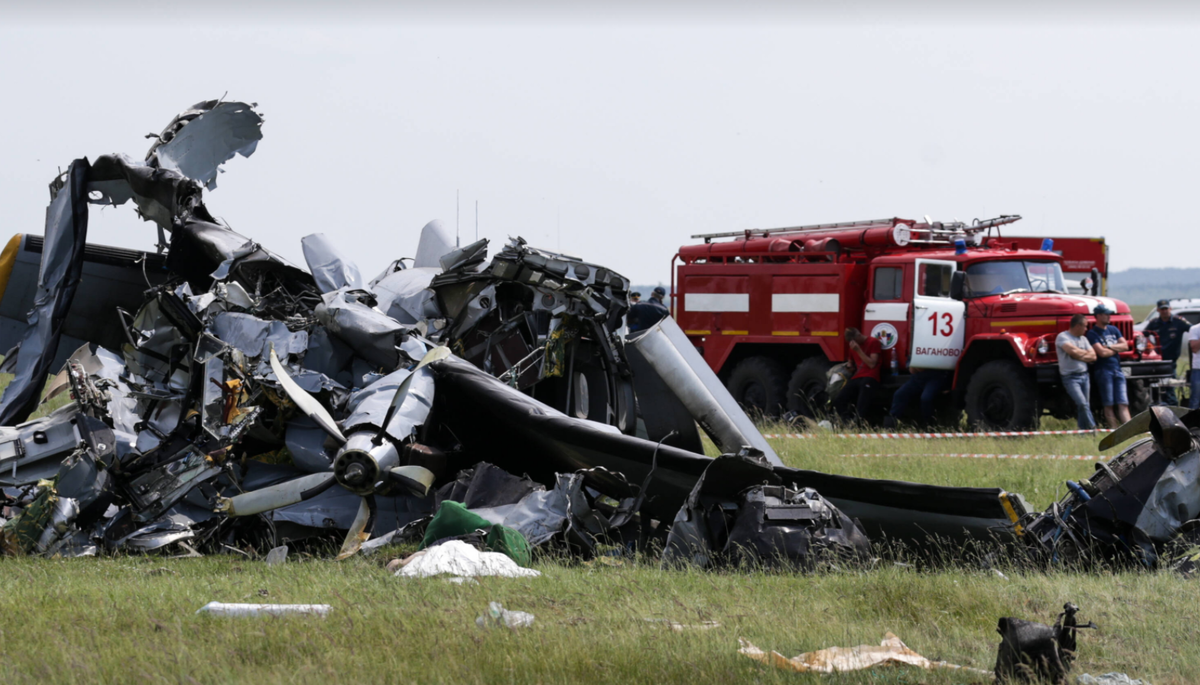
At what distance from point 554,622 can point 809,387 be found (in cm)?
1238

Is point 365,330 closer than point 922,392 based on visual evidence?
Yes

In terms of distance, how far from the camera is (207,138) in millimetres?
11383

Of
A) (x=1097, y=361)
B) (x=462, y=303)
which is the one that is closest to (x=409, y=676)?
(x=462, y=303)

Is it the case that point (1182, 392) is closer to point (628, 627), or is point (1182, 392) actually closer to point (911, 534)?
point (911, 534)

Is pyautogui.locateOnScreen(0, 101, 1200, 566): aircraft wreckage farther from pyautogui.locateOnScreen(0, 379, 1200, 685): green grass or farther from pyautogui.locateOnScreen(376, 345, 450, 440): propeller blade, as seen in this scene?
pyautogui.locateOnScreen(0, 379, 1200, 685): green grass

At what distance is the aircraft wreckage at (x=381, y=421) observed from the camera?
7.16 m

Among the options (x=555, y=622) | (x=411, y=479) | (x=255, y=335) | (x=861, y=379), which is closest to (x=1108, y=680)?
(x=555, y=622)

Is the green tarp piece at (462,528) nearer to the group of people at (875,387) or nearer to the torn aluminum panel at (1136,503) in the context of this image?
the torn aluminum panel at (1136,503)

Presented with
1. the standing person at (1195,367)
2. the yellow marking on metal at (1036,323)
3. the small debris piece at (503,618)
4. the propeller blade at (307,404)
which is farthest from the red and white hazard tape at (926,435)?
the small debris piece at (503,618)

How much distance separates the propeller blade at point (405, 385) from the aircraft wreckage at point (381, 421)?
2cm

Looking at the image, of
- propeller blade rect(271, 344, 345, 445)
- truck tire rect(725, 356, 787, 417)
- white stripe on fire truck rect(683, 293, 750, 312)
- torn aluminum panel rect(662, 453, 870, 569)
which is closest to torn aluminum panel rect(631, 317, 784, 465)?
torn aluminum panel rect(662, 453, 870, 569)

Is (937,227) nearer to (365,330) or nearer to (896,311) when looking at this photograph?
(896,311)

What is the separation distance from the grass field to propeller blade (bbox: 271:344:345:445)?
1203mm

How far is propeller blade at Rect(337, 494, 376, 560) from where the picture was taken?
7805mm
